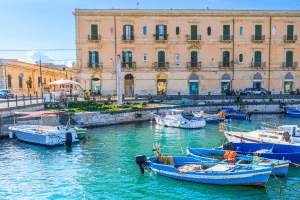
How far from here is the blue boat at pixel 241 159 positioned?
10.3m

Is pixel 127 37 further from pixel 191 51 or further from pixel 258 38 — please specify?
pixel 258 38

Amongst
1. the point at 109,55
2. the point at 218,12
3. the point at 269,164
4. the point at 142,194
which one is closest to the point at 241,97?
the point at 218,12

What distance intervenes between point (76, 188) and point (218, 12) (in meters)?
32.9

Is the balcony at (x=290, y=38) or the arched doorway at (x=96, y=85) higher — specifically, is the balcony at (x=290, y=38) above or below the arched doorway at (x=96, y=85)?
above

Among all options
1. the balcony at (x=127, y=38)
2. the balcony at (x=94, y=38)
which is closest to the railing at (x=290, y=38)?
the balcony at (x=127, y=38)

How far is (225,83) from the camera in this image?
36.2 meters

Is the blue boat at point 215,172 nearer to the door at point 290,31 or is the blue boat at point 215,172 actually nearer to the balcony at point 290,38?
the balcony at point 290,38

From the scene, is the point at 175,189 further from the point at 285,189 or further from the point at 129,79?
the point at 129,79

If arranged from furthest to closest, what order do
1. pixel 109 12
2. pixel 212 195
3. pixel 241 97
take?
pixel 109 12 < pixel 241 97 < pixel 212 195

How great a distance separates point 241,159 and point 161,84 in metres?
25.5

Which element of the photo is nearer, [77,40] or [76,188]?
[76,188]

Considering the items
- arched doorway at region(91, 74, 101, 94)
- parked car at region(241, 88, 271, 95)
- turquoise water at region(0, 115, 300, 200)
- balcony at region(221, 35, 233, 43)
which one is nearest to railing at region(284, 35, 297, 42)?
balcony at region(221, 35, 233, 43)

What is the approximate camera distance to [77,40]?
34.2 metres

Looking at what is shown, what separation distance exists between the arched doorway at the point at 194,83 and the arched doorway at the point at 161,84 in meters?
3.90
